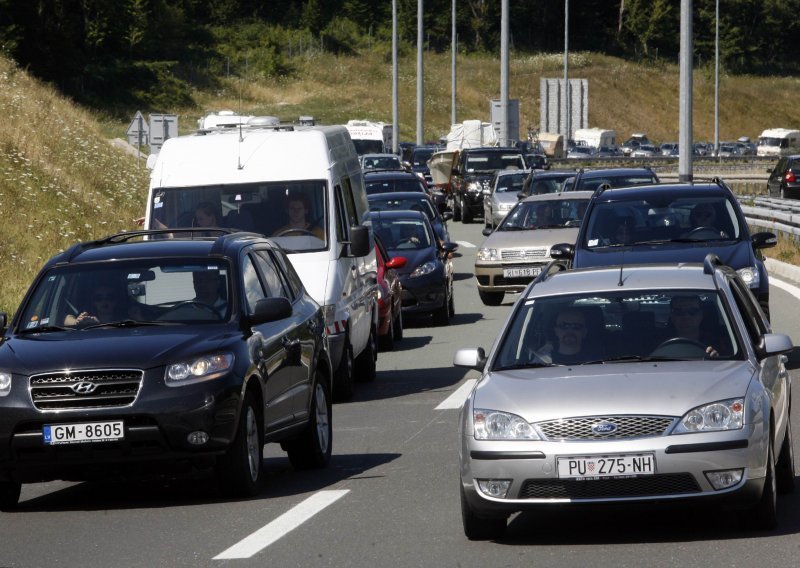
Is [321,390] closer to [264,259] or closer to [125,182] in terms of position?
[264,259]

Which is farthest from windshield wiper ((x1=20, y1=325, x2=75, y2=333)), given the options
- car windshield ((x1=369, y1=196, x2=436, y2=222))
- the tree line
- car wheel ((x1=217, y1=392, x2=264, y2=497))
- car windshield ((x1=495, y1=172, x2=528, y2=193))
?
the tree line

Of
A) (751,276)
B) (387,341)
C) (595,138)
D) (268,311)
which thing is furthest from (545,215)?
(595,138)

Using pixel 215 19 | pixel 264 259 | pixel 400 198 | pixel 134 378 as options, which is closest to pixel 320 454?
pixel 264 259

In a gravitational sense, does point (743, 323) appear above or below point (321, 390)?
above

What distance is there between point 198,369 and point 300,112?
323 ft

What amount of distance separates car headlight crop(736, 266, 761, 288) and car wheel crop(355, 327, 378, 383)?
3.59m

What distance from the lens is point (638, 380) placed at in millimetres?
8094

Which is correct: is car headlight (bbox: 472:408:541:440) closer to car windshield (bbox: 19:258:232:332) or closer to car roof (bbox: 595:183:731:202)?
car windshield (bbox: 19:258:232:332)

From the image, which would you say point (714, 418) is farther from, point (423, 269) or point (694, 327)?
point (423, 269)

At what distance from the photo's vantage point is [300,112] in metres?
107

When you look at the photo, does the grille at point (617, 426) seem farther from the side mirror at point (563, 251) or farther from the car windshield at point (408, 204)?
the car windshield at point (408, 204)

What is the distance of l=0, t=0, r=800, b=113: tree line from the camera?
9494 cm

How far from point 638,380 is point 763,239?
835 centimetres

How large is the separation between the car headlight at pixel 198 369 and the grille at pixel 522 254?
49.2ft
